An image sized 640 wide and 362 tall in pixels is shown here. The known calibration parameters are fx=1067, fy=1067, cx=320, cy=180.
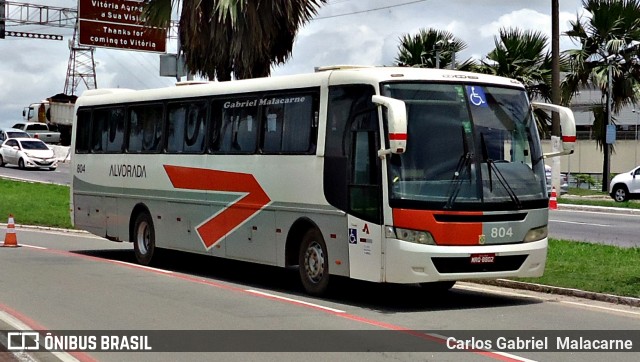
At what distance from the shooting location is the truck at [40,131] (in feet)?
241

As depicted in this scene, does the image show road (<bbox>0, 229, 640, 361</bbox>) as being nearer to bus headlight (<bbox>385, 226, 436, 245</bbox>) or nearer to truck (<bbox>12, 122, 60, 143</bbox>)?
bus headlight (<bbox>385, 226, 436, 245</bbox>)

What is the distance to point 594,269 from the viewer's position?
16469 millimetres

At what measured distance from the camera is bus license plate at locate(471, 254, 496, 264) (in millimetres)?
13289

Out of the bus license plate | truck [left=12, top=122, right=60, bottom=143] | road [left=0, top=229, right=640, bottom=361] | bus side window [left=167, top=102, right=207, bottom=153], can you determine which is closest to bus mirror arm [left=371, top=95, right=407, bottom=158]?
the bus license plate

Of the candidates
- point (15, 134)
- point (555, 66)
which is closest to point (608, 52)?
point (555, 66)

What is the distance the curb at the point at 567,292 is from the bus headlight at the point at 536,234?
3.55ft

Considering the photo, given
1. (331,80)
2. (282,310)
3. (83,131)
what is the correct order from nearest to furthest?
1. (282,310)
2. (331,80)
3. (83,131)

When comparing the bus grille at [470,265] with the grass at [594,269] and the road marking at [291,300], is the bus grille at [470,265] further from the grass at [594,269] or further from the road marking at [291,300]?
the grass at [594,269]

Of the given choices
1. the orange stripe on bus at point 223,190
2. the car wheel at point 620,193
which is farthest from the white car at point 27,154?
the orange stripe on bus at point 223,190

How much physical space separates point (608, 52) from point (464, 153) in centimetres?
2940

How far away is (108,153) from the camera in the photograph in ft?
68.8

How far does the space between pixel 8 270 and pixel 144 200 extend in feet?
9.39

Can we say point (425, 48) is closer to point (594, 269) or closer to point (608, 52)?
point (608, 52)

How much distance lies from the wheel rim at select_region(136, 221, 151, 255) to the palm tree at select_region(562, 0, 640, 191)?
24.8 m
